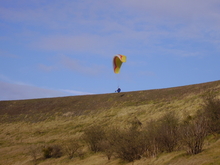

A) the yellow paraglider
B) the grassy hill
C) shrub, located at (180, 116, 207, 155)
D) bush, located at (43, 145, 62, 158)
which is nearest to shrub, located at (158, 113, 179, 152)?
the grassy hill

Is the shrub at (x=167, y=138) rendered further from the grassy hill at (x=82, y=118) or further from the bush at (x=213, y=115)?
the bush at (x=213, y=115)

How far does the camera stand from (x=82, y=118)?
4403 cm

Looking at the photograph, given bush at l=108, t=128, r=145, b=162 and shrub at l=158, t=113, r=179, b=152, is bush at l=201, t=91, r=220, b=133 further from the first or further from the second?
bush at l=108, t=128, r=145, b=162

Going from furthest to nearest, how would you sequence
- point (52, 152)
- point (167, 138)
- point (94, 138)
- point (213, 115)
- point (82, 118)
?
point (82, 118), point (52, 152), point (94, 138), point (213, 115), point (167, 138)

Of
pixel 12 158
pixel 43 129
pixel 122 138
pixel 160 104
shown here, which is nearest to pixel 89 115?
pixel 43 129

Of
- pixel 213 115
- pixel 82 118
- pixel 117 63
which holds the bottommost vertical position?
pixel 213 115

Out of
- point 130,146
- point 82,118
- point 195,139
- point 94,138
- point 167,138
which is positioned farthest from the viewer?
point 82,118

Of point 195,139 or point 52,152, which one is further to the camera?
point 52,152

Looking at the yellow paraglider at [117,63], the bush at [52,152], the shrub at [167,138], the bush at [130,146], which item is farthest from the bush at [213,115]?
the yellow paraglider at [117,63]

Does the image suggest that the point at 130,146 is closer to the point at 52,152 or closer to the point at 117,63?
the point at 52,152

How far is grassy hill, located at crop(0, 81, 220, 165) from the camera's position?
2017cm

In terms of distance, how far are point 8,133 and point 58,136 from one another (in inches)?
430

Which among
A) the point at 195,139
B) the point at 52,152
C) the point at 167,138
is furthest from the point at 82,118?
the point at 195,139

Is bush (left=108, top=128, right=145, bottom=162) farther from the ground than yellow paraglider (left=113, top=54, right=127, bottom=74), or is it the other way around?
yellow paraglider (left=113, top=54, right=127, bottom=74)
